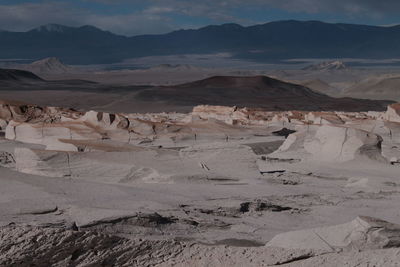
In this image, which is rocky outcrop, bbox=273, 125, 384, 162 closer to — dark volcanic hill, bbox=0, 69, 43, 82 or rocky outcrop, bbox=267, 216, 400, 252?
rocky outcrop, bbox=267, 216, 400, 252

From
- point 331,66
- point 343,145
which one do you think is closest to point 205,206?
point 343,145

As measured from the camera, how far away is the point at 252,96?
183 ft

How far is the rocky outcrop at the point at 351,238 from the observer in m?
3.86

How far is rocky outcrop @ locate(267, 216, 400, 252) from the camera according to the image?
12.7ft

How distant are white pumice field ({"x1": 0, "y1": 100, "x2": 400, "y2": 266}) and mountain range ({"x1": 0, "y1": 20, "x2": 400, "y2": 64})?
13865 cm

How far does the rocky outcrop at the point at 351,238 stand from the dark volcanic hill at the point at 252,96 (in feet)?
123

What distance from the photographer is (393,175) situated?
8.48m

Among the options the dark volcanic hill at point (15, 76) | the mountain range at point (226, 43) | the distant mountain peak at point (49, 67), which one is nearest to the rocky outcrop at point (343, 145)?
the dark volcanic hill at point (15, 76)

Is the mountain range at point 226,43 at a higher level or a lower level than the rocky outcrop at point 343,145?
higher

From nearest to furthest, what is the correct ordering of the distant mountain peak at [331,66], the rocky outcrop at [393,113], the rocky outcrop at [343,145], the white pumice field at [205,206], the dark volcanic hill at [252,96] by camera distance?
the white pumice field at [205,206]
the rocky outcrop at [343,145]
the rocky outcrop at [393,113]
the dark volcanic hill at [252,96]
the distant mountain peak at [331,66]

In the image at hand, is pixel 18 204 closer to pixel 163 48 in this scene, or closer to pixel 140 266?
pixel 140 266

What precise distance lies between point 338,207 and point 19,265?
3.86m

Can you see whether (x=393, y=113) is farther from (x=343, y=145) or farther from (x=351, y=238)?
(x=351, y=238)

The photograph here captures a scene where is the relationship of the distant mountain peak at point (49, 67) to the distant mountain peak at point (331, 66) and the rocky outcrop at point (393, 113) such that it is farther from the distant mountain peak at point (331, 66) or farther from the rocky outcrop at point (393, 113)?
the rocky outcrop at point (393, 113)
